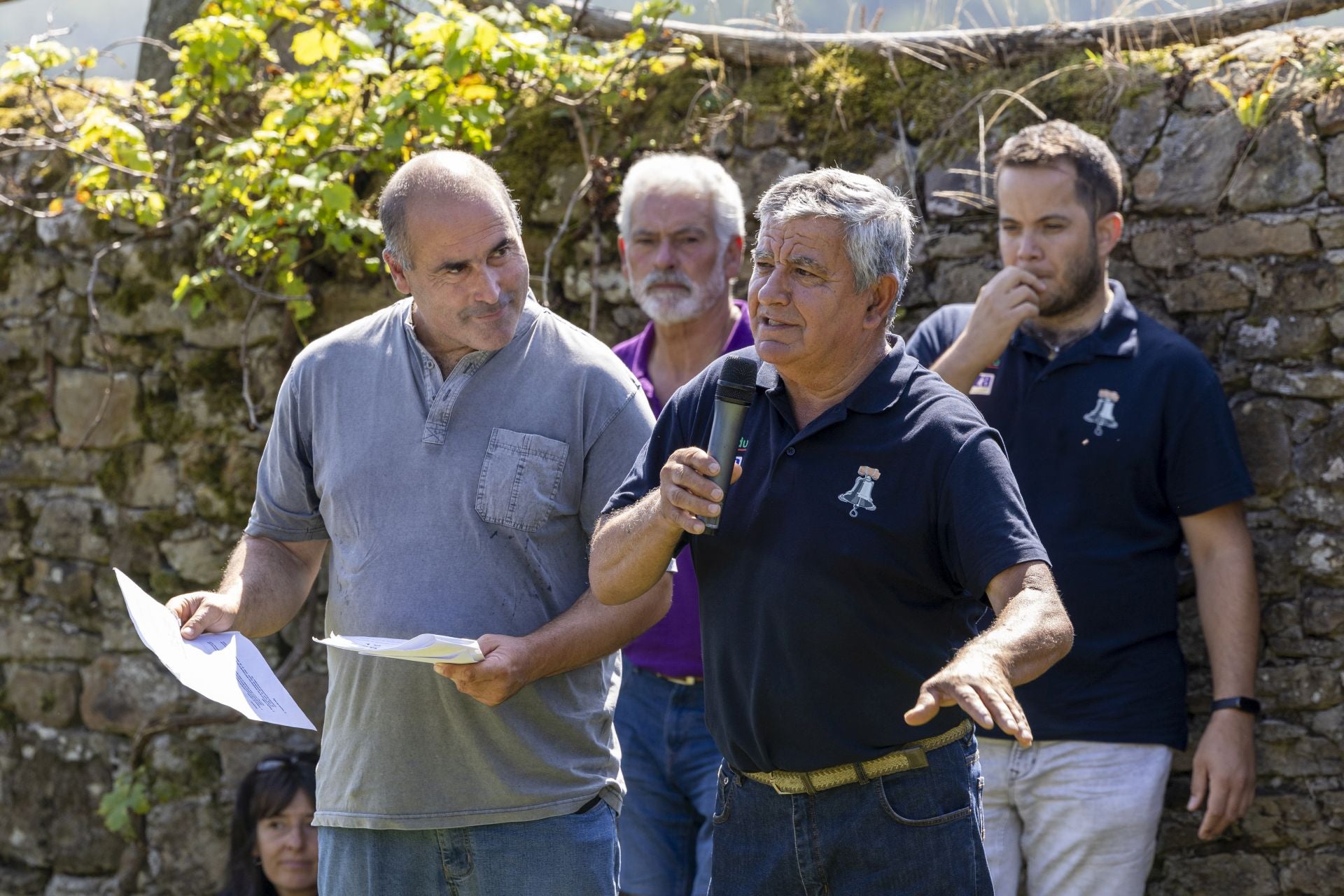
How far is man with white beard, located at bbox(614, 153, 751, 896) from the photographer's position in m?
3.17

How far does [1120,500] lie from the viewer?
3045 mm

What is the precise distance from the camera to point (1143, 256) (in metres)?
3.57

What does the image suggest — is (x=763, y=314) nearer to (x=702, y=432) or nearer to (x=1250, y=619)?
(x=702, y=432)

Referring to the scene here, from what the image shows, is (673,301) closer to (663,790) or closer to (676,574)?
(676,574)

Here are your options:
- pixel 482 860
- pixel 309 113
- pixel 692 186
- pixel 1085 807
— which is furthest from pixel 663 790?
pixel 309 113

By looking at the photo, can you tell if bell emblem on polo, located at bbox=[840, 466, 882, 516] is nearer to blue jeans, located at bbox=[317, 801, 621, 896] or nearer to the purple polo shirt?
blue jeans, located at bbox=[317, 801, 621, 896]

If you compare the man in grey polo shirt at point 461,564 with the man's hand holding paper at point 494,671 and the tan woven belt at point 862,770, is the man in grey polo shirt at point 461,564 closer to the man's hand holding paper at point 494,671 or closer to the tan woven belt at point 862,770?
the man's hand holding paper at point 494,671

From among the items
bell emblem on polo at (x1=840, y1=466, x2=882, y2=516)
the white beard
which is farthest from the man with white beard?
bell emblem on polo at (x1=840, y1=466, x2=882, y2=516)

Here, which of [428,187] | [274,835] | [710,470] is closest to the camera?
[710,470]

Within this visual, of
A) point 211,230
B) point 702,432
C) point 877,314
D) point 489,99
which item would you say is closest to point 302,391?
point 702,432

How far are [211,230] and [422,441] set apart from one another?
2477mm

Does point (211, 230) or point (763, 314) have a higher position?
point (211, 230)

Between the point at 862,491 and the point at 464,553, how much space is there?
789 millimetres

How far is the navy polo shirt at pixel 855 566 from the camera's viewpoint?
2.15 meters
